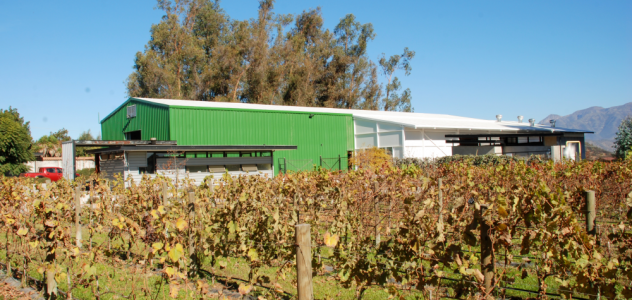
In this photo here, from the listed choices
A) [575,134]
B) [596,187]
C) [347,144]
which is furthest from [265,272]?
[575,134]

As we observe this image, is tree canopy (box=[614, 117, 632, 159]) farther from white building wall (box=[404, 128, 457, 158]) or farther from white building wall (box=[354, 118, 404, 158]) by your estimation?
white building wall (box=[354, 118, 404, 158])

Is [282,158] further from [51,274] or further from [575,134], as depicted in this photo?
[575,134]

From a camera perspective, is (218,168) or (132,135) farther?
(132,135)

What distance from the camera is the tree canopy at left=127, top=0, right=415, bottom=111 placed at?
3494 cm

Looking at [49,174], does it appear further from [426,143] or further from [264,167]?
[426,143]

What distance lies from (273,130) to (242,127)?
75.4 inches

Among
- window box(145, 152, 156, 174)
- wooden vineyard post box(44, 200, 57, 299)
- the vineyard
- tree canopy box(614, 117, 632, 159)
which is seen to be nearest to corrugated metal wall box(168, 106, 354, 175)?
window box(145, 152, 156, 174)

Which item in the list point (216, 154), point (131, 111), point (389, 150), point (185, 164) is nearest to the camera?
point (185, 164)

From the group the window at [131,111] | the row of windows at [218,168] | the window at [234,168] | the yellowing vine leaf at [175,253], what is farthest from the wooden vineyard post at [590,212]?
the window at [131,111]

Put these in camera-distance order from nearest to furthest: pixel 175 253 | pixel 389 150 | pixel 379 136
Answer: pixel 175 253 < pixel 389 150 < pixel 379 136

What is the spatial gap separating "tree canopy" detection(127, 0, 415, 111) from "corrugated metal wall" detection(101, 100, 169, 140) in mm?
8128

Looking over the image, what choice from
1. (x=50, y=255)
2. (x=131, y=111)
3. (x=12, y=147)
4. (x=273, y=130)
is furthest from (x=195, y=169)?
(x=12, y=147)

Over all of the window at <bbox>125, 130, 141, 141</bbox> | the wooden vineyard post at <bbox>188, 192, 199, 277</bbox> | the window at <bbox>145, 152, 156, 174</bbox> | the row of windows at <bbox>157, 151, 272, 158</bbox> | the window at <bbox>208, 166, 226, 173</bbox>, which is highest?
the window at <bbox>125, 130, 141, 141</bbox>

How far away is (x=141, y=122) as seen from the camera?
22.5m
